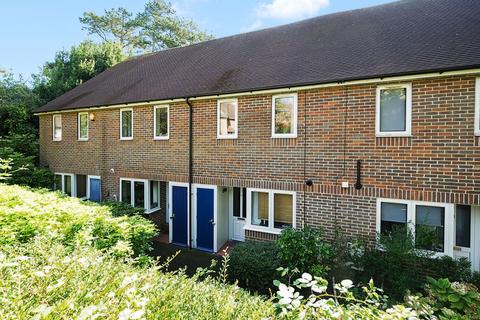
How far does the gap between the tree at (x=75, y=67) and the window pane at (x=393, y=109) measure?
2265 centimetres

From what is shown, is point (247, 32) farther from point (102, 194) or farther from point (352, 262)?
point (352, 262)

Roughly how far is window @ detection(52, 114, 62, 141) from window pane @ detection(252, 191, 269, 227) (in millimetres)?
11196

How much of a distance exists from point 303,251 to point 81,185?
12053mm

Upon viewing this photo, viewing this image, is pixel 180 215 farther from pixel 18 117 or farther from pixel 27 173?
pixel 18 117

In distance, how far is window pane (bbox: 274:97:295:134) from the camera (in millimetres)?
9164

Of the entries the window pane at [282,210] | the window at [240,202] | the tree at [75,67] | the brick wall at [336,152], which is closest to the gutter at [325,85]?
the brick wall at [336,152]

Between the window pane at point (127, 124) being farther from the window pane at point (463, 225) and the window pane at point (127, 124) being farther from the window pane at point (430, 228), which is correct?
the window pane at point (463, 225)

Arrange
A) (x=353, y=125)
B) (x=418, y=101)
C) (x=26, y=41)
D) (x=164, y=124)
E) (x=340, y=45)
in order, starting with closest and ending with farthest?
(x=418, y=101) < (x=353, y=125) < (x=340, y=45) < (x=164, y=124) < (x=26, y=41)

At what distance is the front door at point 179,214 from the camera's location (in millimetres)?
11164

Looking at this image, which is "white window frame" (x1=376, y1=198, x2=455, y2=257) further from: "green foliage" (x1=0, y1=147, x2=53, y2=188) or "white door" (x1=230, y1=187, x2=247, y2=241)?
Answer: "green foliage" (x1=0, y1=147, x2=53, y2=188)

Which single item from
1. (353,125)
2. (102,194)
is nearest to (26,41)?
(102,194)

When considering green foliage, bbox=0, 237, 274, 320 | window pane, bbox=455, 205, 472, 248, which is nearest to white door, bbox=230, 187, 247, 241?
window pane, bbox=455, 205, 472, 248

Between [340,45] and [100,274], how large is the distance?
32.3 ft

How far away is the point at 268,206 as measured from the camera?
382 inches
